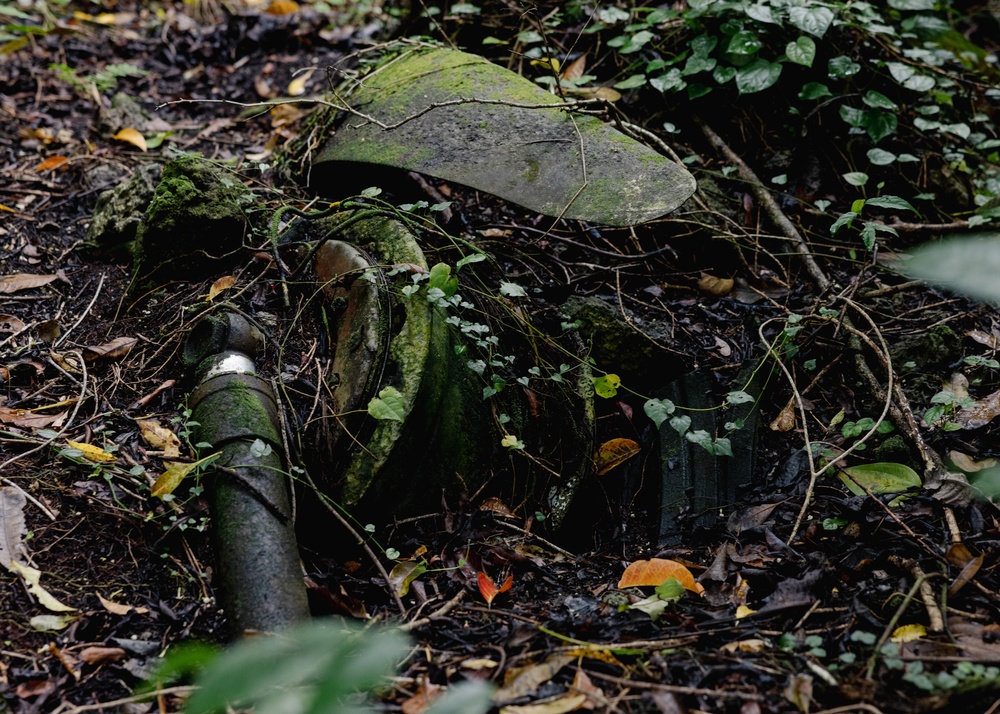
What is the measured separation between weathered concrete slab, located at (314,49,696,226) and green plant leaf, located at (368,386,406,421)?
35.0 inches

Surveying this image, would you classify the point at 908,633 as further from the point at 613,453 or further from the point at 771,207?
the point at 771,207

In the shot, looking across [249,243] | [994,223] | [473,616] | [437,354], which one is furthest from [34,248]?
[994,223]

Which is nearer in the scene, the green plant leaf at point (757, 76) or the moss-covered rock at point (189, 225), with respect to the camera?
the moss-covered rock at point (189, 225)

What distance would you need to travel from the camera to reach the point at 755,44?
3.52 m

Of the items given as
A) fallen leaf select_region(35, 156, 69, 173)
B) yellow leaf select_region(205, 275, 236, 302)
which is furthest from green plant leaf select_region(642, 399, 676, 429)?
fallen leaf select_region(35, 156, 69, 173)

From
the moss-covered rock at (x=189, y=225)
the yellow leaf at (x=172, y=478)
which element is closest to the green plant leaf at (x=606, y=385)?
the yellow leaf at (x=172, y=478)

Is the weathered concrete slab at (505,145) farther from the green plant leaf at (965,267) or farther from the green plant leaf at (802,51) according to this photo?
the green plant leaf at (965,267)

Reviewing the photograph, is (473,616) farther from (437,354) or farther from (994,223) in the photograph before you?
(994,223)

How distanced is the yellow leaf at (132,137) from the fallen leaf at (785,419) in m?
3.63

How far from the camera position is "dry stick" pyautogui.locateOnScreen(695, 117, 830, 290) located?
3.31 meters

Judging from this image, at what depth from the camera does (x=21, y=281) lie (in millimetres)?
3162

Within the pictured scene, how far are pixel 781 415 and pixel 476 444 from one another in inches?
47.4

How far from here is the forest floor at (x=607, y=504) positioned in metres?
1.85

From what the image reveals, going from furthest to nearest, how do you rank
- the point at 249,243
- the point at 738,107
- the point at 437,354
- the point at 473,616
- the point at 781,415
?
the point at 738,107, the point at 249,243, the point at 781,415, the point at 437,354, the point at 473,616
